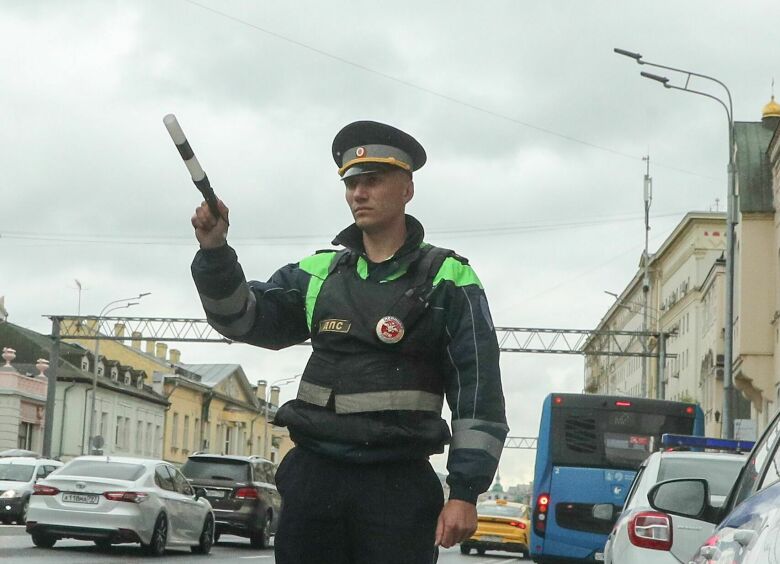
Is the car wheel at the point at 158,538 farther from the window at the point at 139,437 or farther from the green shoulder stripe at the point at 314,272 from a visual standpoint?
the window at the point at 139,437

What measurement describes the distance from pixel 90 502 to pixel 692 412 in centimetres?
1031

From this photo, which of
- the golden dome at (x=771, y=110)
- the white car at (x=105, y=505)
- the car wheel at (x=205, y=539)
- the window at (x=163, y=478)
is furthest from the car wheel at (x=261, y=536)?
the golden dome at (x=771, y=110)

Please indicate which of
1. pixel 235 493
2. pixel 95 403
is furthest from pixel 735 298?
pixel 95 403

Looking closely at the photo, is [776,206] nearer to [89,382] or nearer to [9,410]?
[9,410]

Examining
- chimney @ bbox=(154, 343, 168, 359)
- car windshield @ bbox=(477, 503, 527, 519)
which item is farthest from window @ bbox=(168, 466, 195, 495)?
chimney @ bbox=(154, 343, 168, 359)

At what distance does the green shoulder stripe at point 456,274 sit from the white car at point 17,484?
106 feet

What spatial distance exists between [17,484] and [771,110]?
34.7 m

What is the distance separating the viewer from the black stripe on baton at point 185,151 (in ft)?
15.1

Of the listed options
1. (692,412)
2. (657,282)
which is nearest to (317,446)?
(692,412)

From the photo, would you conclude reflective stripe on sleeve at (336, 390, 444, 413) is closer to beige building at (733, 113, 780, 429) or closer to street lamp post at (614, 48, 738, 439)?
street lamp post at (614, 48, 738, 439)

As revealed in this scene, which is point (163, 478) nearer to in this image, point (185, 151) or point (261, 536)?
point (261, 536)

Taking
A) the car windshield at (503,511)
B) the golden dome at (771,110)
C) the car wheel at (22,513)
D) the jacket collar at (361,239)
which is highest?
the golden dome at (771,110)

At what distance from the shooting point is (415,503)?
201 inches

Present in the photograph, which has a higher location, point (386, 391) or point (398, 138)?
point (398, 138)
